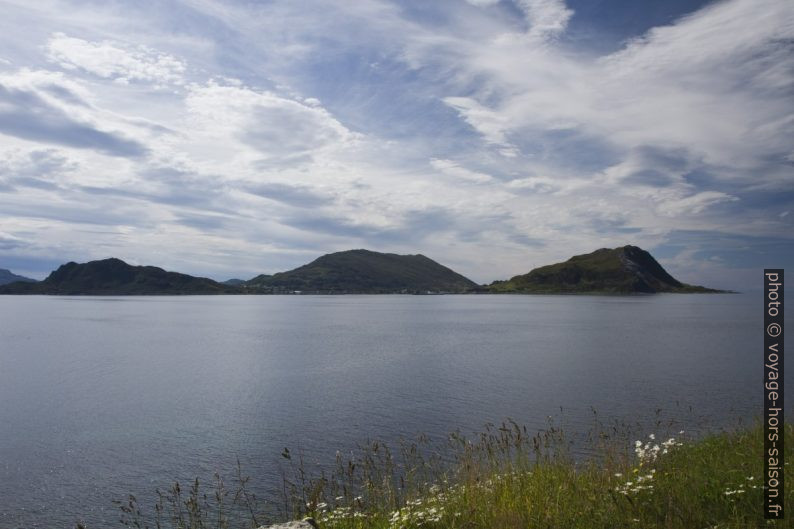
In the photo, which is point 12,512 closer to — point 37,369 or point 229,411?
point 229,411

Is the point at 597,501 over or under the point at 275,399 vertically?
over

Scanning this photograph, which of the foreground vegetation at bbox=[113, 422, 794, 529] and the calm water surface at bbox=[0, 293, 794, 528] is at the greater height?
the foreground vegetation at bbox=[113, 422, 794, 529]

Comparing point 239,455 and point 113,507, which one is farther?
point 239,455

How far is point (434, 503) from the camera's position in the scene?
50.0ft

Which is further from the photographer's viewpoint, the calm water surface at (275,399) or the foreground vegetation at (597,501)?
the calm water surface at (275,399)

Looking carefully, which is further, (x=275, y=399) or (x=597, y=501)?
(x=275, y=399)

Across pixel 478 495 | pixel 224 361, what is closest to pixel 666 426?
pixel 478 495

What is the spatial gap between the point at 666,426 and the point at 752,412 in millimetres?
9078

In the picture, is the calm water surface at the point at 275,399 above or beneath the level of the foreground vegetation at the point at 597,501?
beneath

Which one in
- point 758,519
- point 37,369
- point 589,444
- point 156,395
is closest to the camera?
point 758,519

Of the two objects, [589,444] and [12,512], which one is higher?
[589,444]

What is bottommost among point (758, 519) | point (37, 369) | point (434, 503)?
point (37, 369)

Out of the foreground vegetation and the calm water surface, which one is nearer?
the foreground vegetation

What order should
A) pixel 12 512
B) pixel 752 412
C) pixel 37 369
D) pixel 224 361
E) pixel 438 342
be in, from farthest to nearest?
pixel 438 342, pixel 224 361, pixel 37 369, pixel 752 412, pixel 12 512
